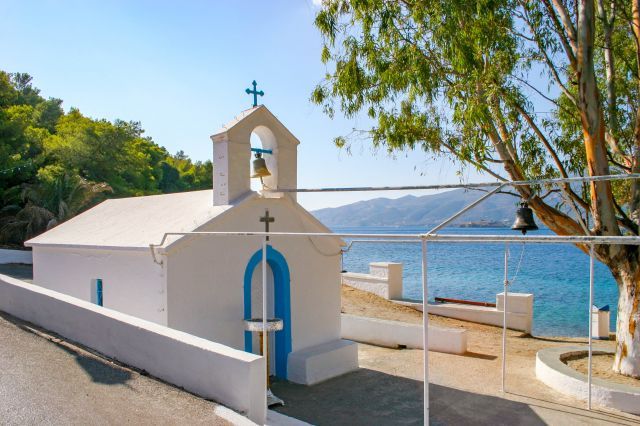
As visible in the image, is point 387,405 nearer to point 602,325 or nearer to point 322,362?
point 322,362

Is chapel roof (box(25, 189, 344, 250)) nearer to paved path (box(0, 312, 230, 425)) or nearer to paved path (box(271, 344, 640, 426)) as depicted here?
paved path (box(0, 312, 230, 425))

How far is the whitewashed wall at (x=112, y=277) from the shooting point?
8195mm

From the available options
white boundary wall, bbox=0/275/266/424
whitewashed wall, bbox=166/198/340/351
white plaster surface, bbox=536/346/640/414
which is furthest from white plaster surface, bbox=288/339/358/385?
white plaster surface, bbox=536/346/640/414

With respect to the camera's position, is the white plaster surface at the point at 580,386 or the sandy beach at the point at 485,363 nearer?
the white plaster surface at the point at 580,386

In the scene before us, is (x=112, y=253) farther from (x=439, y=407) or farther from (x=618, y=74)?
(x=618, y=74)

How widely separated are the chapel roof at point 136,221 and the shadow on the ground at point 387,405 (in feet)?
11.1

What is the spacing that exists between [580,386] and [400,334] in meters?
5.11

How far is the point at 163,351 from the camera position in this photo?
6.61m

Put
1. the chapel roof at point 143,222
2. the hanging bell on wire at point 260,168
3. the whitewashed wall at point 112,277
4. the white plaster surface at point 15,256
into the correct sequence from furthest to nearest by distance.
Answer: the white plaster surface at point 15,256, the hanging bell on wire at point 260,168, the chapel roof at point 143,222, the whitewashed wall at point 112,277

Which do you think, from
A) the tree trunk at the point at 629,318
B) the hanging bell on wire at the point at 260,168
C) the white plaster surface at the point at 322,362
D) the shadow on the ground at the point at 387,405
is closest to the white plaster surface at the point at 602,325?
the tree trunk at the point at 629,318

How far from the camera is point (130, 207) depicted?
12508mm

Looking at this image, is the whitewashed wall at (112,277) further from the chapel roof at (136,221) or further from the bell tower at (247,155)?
the bell tower at (247,155)

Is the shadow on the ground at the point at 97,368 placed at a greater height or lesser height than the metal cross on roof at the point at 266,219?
lesser

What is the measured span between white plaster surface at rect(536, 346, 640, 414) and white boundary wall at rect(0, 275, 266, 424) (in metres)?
Result: 5.82
